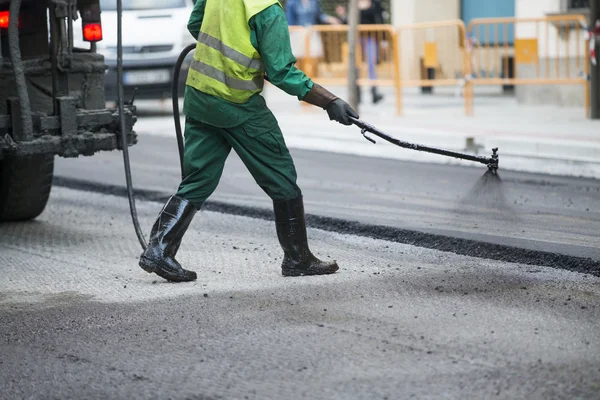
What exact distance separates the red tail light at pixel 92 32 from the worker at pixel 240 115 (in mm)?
1267

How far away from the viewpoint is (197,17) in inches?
254

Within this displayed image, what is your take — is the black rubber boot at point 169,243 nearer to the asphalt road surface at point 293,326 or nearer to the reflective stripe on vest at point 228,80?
the asphalt road surface at point 293,326

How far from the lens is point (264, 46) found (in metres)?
5.98

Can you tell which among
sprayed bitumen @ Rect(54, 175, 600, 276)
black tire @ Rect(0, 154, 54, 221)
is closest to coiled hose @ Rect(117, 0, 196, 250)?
black tire @ Rect(0, 154, 54, 221)

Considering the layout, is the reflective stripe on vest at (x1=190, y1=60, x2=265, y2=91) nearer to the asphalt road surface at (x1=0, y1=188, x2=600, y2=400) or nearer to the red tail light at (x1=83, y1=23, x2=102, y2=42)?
the asphalt road surface at (x1=0, y1=188, x2=600, y2=400)

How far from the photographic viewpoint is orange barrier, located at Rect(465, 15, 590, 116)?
15.5 metres

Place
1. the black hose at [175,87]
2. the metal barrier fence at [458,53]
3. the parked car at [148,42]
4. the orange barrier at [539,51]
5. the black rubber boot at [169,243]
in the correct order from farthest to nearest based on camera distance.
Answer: the parked car at [148,42]
the metal barrier fence at [458,53]
the orange barrier at [539,51]
the black hose at [175,87]
the black rubber boot at [169,243]

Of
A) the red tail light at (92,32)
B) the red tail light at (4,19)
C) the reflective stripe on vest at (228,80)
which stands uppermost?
the red tail light at (4,19)

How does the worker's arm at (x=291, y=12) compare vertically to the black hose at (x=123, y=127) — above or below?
above

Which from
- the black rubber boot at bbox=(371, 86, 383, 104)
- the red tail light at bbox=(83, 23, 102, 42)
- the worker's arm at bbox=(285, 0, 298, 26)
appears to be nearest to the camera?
the red tail light at bbox=(83, 23, 102, 42)

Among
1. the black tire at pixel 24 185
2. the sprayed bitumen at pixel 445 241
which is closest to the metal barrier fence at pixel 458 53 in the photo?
the sprayed bitumen at pixel 445 241

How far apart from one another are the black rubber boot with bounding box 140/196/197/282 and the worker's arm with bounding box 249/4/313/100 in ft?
2.94

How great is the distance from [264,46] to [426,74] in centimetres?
1158

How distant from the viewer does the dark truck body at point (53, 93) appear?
6.96m
